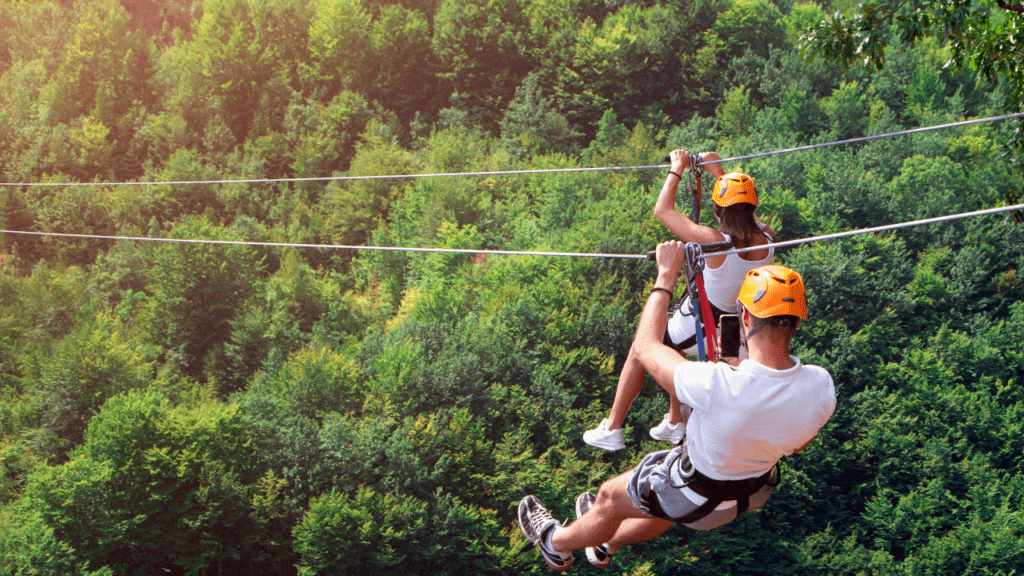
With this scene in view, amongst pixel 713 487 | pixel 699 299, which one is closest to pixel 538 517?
pixel 713 487

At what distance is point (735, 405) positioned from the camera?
3.42 m

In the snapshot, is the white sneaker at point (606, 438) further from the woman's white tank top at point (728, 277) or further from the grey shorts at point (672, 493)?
the woman's white tank top at point (728, 277)

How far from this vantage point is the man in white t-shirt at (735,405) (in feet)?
11.1

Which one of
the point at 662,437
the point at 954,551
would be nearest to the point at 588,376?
the point at 954,551

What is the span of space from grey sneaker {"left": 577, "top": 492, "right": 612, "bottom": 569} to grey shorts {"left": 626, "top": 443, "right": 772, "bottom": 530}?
1.03 meters

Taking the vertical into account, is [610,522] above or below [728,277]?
below

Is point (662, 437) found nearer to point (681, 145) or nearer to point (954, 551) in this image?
point (954, 551)

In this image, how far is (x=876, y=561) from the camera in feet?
91.1

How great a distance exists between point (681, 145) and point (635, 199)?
10405mm

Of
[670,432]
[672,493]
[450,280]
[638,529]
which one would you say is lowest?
[450,280]

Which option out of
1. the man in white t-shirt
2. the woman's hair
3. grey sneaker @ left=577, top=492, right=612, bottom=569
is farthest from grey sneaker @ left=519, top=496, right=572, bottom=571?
the woman's hair

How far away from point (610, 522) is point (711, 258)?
168cm

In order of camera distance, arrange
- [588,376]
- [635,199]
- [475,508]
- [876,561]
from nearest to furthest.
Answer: [475,508] < [876,561] < [588,376] < [635,199]

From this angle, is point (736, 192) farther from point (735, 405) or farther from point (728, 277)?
point (735, 405)
